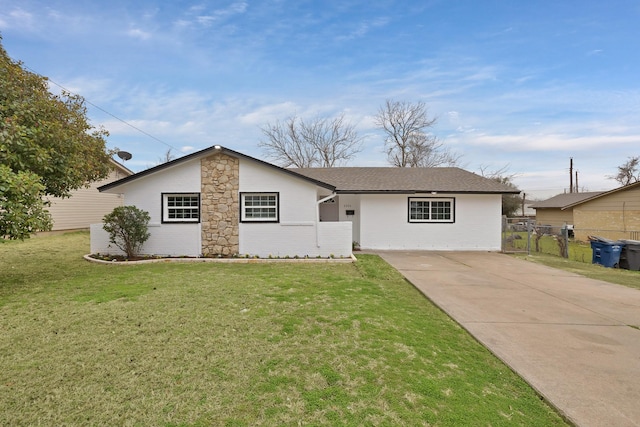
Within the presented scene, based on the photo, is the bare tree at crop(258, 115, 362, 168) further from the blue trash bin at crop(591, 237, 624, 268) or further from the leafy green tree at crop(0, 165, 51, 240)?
the leafy green tree at crop(0, 165, 51, 240)

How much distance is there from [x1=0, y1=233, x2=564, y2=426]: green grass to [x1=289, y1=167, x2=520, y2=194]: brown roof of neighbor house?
7.68 meters

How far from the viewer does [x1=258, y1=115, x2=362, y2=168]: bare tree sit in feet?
97.7

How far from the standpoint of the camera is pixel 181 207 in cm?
1068

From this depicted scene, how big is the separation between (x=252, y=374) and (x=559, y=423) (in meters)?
2.64

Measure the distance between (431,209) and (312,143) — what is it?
19281 millimetres

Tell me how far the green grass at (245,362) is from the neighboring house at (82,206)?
14.8 m

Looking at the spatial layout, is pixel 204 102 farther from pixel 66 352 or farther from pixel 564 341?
pixel 564 341

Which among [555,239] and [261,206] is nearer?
[261,206]

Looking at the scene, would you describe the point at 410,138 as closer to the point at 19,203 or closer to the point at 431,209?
the point at 431,209

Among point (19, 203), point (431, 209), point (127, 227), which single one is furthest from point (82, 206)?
→ point (431, 209)

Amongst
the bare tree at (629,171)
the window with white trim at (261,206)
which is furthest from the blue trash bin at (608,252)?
the bare tree at (629,171)

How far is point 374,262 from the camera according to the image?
9867 mm

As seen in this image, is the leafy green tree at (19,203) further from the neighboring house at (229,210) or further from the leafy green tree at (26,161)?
the neighboring house at (229,210)

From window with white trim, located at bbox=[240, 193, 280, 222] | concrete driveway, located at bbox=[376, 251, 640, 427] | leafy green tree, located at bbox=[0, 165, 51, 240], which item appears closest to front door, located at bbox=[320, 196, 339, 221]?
window with white trim, located at bbox=[240, 193, 280, 222]
